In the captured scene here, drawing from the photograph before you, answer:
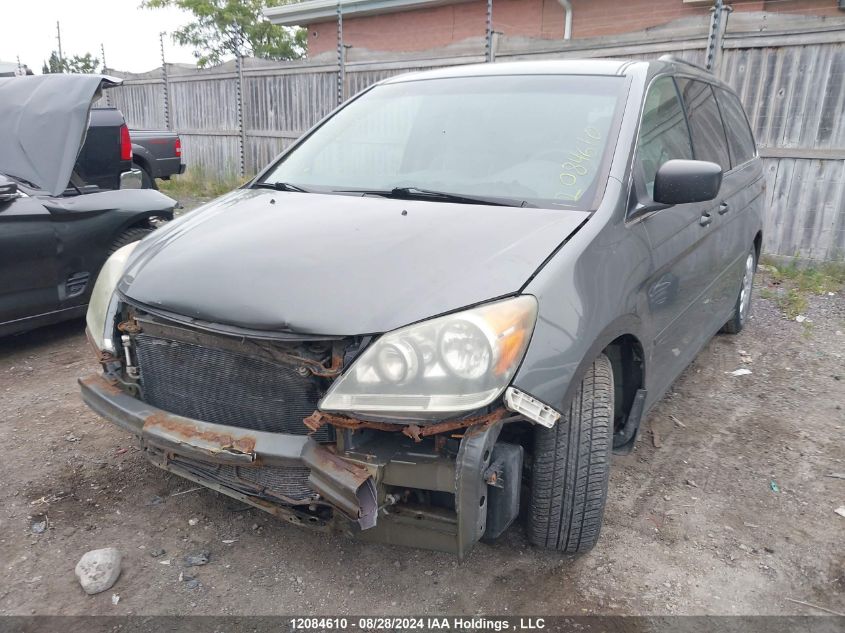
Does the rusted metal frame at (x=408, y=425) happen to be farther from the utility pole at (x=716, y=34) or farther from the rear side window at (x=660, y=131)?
the utility pole at (x=716, y=34)

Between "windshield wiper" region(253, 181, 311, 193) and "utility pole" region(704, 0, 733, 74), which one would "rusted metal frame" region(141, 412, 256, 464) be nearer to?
"windshield wiper" region(253, 181, 311, 193)

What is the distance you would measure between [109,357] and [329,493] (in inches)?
45.6

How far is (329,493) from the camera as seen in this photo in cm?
194

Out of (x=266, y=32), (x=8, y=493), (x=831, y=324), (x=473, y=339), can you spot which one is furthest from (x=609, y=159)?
(x=266, y=32)

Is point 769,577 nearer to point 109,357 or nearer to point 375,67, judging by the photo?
point 109,357

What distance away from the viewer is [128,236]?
15.9ft

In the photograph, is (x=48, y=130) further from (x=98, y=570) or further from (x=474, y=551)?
(x=474, y=551)

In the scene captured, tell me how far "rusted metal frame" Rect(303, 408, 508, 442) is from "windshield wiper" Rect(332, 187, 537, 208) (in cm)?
→ 98

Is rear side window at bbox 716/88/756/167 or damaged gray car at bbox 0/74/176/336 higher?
rear side window at bbox 716/88/756/167

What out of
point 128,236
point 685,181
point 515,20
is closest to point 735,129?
point 685,181

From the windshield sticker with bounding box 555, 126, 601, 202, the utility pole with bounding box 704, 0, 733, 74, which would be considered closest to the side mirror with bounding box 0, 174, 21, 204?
the windshield sticker with bounding box 555, 126, 601, 202

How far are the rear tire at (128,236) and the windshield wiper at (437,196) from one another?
8.30ft

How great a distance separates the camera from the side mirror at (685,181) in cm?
255

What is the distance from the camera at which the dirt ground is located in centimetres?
226
